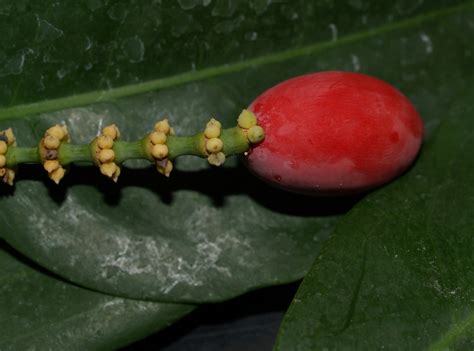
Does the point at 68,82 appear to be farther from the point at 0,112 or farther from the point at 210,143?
the point at 210,143

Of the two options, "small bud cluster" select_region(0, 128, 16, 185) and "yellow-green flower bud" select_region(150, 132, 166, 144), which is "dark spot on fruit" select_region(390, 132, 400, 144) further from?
"small bud cluster" select_region(0, 128, 16, 185)

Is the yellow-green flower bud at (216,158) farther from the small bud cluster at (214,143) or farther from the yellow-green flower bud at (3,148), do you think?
the yellow-green flower bud at (3,148)

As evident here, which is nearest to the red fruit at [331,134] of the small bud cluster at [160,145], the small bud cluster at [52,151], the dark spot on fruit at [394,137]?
the dark spot on fruit at [394,137]

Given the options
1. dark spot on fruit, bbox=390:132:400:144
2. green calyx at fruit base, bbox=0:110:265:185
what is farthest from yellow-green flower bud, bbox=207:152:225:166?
dark spot on fruit, bbox=390:132:400:144

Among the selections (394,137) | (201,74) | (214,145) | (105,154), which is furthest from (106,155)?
(394,137)

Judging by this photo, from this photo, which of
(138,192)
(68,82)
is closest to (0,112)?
(68,82)

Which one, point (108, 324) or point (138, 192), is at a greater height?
point (138, 192)
